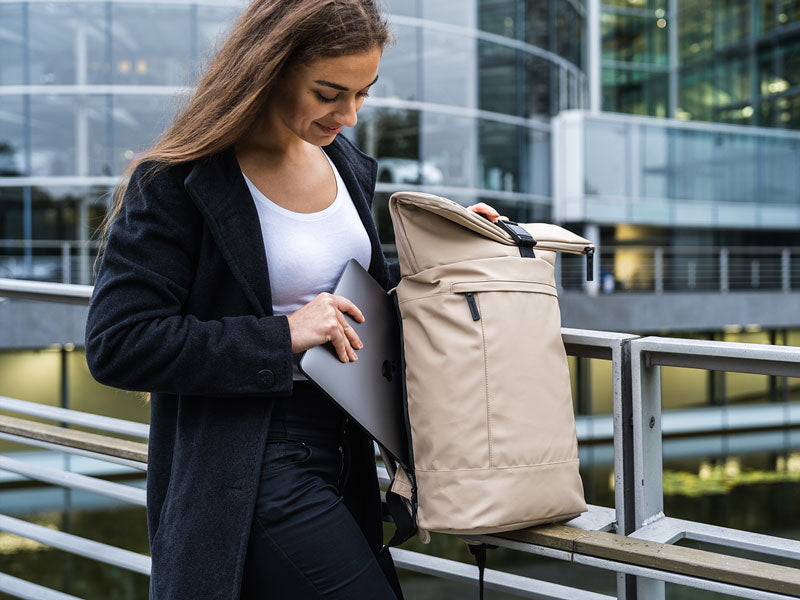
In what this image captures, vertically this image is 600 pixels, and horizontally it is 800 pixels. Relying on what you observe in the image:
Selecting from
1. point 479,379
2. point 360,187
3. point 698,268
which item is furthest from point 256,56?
point 698,268

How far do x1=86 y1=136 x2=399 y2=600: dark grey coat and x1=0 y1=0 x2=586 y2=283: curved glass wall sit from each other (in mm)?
11045

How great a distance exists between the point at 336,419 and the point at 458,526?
306 mm

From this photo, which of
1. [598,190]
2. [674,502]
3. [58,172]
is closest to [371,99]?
[58,172]

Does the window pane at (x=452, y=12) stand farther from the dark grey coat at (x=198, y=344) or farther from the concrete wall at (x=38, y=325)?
the dark grey coat at (x=198, y=344)

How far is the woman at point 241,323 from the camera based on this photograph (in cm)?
138

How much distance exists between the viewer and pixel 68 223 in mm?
13094

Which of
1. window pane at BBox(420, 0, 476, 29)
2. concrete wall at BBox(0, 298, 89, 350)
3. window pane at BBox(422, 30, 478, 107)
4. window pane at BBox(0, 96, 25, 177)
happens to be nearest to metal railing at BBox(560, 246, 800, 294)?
window pane at BBox(422, 30, 478, 107)

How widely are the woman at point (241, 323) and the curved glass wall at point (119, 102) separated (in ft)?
36.2

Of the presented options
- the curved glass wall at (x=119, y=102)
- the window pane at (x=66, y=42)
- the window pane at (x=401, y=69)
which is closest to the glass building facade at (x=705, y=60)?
the curved glass wall at (x=119, y=102)

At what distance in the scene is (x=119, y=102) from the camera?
43.1 feet

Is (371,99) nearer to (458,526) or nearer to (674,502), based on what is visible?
(674,502)

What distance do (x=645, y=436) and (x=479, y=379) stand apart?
1.62 ft

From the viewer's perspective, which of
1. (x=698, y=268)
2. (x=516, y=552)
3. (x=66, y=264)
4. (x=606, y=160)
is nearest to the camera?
(x=516, y=552)

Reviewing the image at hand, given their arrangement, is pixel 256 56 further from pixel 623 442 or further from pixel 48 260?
pixel 48 260
